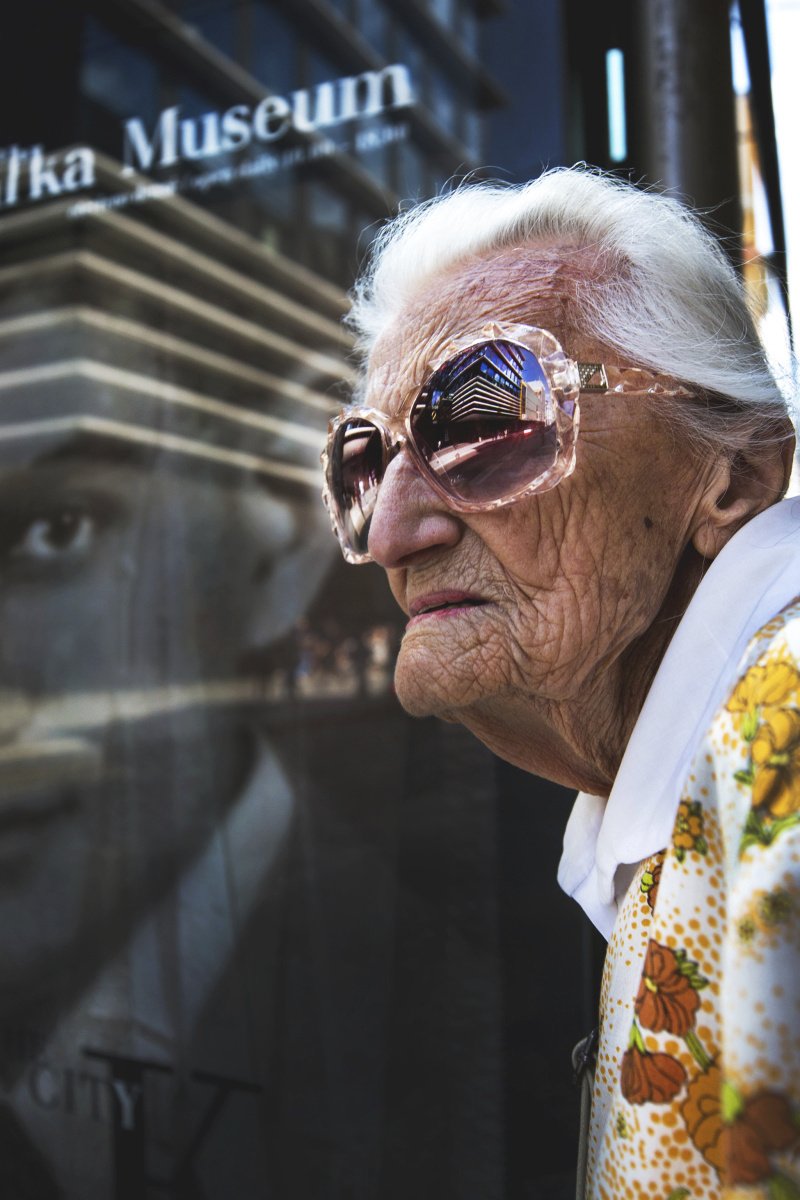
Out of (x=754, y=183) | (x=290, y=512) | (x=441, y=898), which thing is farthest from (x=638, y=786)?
(x=290, y=512)

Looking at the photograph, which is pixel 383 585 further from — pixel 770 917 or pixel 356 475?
pixel 770 917

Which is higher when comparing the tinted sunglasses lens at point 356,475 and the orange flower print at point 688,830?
the tinted sunglasses lens at point 356,475

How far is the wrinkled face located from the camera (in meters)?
1.08

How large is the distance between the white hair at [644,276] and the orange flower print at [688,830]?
20.0 inches

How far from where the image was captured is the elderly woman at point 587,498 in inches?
37.0

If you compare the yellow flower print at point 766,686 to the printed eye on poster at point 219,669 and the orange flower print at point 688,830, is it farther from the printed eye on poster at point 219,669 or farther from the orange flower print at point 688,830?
the printed eye on poster at point 219,669

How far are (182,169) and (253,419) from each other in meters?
0.68

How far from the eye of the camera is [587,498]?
42.4 inches

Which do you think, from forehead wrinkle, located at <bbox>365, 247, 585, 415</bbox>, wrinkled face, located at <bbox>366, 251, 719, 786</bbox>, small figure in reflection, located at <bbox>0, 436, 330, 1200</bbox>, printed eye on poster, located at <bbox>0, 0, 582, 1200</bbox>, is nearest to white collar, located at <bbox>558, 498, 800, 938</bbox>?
wrinkled face, located at <bbox>366, 251, 719, 786</bbox>

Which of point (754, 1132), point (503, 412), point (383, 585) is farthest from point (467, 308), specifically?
point (383, 585)

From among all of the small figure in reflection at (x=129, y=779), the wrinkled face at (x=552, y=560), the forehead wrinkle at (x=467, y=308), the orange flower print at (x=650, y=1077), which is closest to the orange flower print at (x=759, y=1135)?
the orange flower print at (x=650, y=1077)

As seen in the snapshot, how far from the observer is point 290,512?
2.31 metres

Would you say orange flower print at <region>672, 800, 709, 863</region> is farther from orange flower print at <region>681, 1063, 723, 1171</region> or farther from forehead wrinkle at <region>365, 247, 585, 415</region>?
forehead wrinkle at <region>365, 247, 585, 415</region>

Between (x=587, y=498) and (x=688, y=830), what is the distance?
44cm
